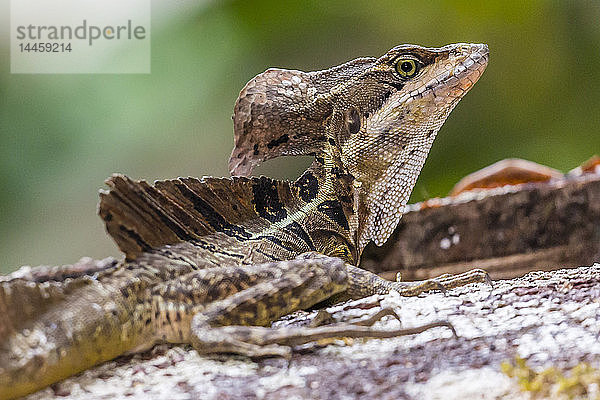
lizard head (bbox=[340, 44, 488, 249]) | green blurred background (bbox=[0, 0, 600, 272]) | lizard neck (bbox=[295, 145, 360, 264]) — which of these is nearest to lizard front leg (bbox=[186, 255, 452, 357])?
lizard neck (bbox=[295, 145, 360, 264])

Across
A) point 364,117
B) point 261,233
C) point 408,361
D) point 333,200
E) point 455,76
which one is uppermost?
point 455,76

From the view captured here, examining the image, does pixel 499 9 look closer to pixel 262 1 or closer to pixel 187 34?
pixel 262 1

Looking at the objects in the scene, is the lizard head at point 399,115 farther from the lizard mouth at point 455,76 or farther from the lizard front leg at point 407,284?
the lizard front leg at point 407,284

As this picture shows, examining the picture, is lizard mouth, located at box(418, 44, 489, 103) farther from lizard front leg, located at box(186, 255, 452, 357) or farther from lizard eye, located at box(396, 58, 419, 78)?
lizard front leg, located at box(186, 255, 452, 357)

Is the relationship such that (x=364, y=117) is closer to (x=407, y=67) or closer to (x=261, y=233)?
(x=407, y=67)

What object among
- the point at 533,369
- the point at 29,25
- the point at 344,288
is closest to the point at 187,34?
the point at 29,25

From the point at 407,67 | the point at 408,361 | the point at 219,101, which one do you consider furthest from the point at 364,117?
the point at 219,101

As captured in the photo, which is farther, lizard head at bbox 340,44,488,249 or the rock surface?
lizard head at bbox 340,44,488,249

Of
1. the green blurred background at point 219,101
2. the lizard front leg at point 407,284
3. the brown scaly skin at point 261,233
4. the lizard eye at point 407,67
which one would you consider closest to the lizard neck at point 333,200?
the brown scaly skin at point 261,233
